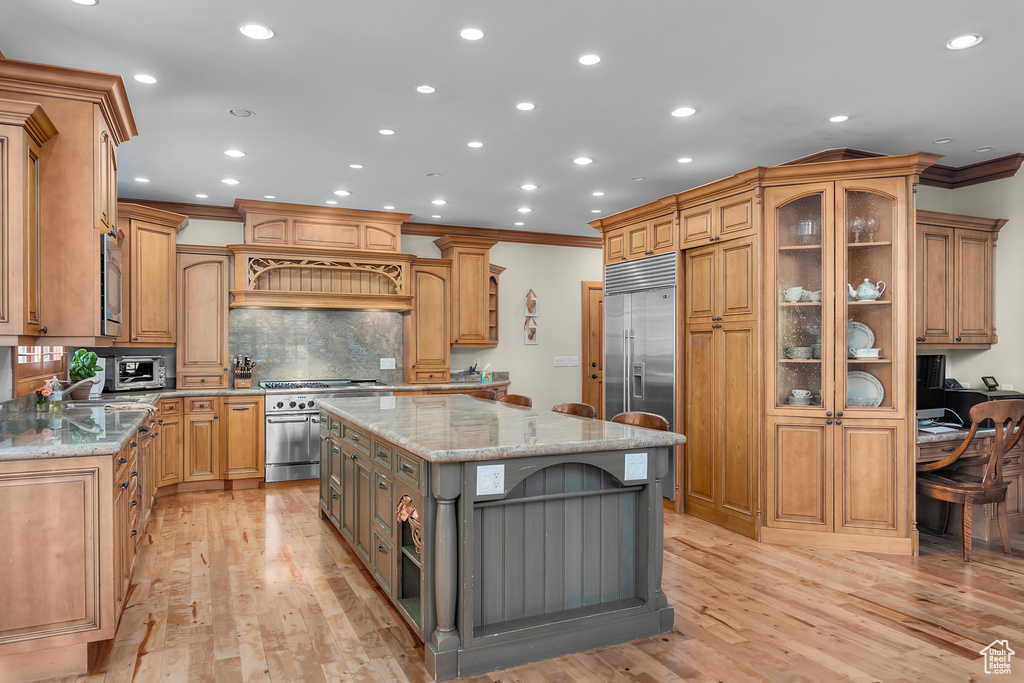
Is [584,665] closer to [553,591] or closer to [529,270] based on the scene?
[553,591]

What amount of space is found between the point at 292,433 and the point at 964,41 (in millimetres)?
5620

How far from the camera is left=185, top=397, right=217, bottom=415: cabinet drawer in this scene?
5.85 m

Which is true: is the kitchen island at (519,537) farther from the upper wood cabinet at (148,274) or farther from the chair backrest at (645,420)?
the upper wood cabinet at (148,274)

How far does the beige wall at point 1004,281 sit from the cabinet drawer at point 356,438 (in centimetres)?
466

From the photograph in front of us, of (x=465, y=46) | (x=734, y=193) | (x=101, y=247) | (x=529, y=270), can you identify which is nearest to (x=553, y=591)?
(x=465, y=46)

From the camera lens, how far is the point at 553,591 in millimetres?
2859

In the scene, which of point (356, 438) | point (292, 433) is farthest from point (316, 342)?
point (356, 438)

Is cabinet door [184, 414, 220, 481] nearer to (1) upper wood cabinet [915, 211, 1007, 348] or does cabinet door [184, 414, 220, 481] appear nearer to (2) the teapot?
(2) the teapot

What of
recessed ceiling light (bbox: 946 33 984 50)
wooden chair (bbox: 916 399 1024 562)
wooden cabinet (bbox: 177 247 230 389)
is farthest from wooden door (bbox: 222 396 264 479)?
recessed ceiling light (bbox: 946 33 984 50)

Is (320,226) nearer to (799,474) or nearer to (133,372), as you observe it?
(133,372)

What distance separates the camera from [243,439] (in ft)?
19.7

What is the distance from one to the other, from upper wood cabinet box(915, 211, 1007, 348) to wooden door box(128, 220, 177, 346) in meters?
6.13

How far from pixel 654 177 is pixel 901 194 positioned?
1.88 metres

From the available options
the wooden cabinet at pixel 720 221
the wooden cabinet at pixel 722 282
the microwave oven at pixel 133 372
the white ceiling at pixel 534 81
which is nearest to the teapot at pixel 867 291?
the wooden cabinet at pixel 722 282
